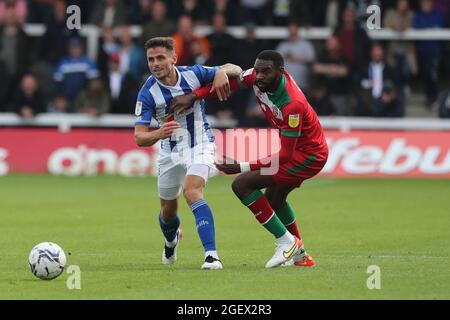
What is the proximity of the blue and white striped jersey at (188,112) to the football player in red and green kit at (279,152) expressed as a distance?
0.19 metres

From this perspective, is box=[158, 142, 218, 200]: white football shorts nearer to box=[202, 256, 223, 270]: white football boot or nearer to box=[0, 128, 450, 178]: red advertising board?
box=[202, 256, 223, 270]: white football boot

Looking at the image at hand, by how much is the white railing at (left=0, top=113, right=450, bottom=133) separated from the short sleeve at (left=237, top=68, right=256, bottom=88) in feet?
33.9

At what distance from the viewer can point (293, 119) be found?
431 inches

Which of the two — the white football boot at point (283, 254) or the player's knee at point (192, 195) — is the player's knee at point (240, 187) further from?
the white football boot at point (283, 254)

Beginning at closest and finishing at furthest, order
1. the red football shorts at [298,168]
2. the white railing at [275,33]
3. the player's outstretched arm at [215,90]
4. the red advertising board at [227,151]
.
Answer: the red football shorts at [298,168], the player's outstretched arm at [215,90], the red advertising board at [227,151], the white railing at [275,33]

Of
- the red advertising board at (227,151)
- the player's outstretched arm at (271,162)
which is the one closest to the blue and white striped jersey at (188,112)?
the player's outstretched arm at (271,162)

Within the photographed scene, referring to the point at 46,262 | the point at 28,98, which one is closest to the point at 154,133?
the point at 46,262

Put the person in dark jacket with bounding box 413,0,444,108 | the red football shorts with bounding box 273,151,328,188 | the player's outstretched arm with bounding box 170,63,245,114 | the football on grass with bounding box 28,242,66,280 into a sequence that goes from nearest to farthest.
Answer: the football on grass with bounding box 28,242,66,280 < the red football shorts with bounding box 273,151,328,188 < the player's outstretched arm with bounding box 170,63,245,114 < the person in dark jacket with bounding box 413,0,444,108

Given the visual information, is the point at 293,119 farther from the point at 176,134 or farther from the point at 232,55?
the point at 232,55

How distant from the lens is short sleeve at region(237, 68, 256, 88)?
11.4m

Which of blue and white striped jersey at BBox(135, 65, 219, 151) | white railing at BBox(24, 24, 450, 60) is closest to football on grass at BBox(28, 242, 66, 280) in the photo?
blue and white striped jersey at BBox(135, 65, 219, 151)

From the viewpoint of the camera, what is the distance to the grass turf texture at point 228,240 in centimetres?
980
